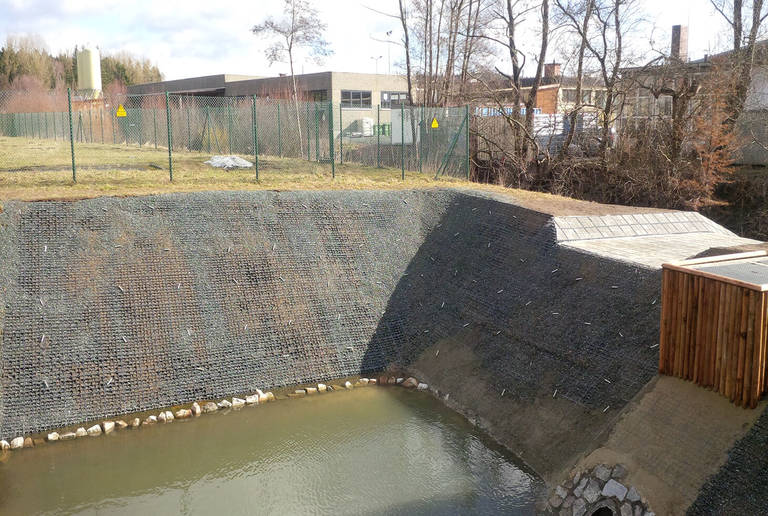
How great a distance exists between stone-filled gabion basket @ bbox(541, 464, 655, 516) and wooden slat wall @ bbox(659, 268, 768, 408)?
4.21 feet

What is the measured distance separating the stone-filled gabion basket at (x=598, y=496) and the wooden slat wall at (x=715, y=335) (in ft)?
4.21

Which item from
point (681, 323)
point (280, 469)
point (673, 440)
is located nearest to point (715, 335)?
point (681, 323)

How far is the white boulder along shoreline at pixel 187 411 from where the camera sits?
27.6ft

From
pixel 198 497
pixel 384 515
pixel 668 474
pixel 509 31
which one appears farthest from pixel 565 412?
pixel 509 31

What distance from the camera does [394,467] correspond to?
790cm

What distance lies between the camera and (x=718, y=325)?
6445 millimetres

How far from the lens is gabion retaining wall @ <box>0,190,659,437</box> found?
8.85m

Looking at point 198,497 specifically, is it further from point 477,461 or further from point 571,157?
point 571,157

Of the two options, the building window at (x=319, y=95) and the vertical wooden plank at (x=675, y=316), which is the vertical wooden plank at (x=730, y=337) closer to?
the vertical wooden plank at (x=675, y=316)

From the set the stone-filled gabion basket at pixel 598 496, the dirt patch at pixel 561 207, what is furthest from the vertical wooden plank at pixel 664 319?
the dirt patch at pixel 561 207

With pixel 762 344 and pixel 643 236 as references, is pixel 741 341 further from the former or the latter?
pixel 643 236

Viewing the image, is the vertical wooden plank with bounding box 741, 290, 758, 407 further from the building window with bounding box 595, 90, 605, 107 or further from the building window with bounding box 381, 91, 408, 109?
the building window with bounding box 381, 91, 408, 109

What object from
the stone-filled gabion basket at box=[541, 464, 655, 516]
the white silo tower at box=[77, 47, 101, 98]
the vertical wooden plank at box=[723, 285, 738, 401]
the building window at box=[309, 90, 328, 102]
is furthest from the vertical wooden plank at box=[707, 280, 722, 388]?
the white silo tower at box=[77, 47, 101, 98]

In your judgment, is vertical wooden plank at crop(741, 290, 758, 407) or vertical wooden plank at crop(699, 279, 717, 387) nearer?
vertical wooden plank at crop(741, 290, 758, 407)
